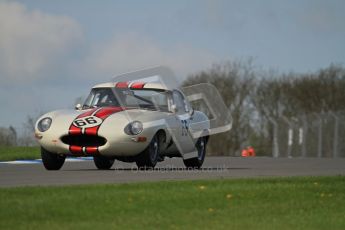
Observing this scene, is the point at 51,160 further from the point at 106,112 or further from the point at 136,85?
the point at 136,85

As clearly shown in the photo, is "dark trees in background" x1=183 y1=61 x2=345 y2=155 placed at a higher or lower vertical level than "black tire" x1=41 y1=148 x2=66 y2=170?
lower

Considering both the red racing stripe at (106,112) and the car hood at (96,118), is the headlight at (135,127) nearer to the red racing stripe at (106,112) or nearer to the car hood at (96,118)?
the car hood at (96,118)

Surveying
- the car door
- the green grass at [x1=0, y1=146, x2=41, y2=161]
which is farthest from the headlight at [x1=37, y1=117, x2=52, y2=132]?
the green grass at [x1=0, y1=146, x2=41, y2=161]

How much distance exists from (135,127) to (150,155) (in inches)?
26.8

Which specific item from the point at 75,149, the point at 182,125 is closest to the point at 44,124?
the point at 75,149

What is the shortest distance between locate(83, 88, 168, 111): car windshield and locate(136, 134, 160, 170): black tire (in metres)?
0.94

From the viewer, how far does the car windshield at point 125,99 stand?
57.3ft

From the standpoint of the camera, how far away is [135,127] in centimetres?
1630

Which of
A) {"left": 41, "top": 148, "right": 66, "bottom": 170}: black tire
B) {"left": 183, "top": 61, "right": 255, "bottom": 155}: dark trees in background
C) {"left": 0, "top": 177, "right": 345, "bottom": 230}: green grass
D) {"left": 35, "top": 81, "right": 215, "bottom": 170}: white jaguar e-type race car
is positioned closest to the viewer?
{"left": 0, "top": 177, "right": 345, "bottom": 230}: green grass

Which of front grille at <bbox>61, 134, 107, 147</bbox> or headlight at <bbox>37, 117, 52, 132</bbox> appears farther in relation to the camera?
headlight at <bbox>37, 117, 52, 132</bbox>

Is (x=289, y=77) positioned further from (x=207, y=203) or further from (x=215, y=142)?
(x=207, y=203)

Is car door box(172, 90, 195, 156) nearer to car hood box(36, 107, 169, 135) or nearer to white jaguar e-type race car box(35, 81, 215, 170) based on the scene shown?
white jaguar e-type race car box(35, 81, 215, 170)

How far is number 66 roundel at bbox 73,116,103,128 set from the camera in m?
16.1

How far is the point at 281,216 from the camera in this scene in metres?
9.73
